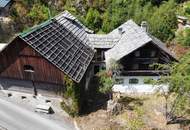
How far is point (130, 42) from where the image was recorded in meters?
43.1

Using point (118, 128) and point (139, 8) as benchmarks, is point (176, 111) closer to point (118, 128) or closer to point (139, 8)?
point (118, 128)

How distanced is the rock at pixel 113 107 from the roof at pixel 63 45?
481 centimetres

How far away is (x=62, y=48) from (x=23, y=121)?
9.94 metres


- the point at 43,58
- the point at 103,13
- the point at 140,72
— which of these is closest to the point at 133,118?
the point at 140,72

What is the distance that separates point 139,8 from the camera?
57.8m

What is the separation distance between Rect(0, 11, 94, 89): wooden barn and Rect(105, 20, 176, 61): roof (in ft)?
13.1

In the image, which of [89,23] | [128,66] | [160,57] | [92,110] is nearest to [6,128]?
[92,110]

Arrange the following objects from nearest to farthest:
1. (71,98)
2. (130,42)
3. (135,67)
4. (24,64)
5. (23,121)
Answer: (23,121) < (71,98) < (24,64) < (135,67) < (130,42)

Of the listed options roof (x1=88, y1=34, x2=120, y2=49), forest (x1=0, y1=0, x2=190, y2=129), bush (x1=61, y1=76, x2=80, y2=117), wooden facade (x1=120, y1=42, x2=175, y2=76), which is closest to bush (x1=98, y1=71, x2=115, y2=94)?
wooden facade (x1=120, y1=42, x2=175, y2=76)

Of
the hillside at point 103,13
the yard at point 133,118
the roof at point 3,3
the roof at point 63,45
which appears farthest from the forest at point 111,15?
the yard at point 133,118

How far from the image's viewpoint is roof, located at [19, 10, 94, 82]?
3638 centimetres

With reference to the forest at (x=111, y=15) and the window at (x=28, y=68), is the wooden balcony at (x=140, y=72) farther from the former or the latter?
the window at (x=28, y=68)

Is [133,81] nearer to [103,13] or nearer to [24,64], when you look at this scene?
[24,64]

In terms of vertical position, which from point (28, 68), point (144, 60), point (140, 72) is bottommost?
point (140, 72)
